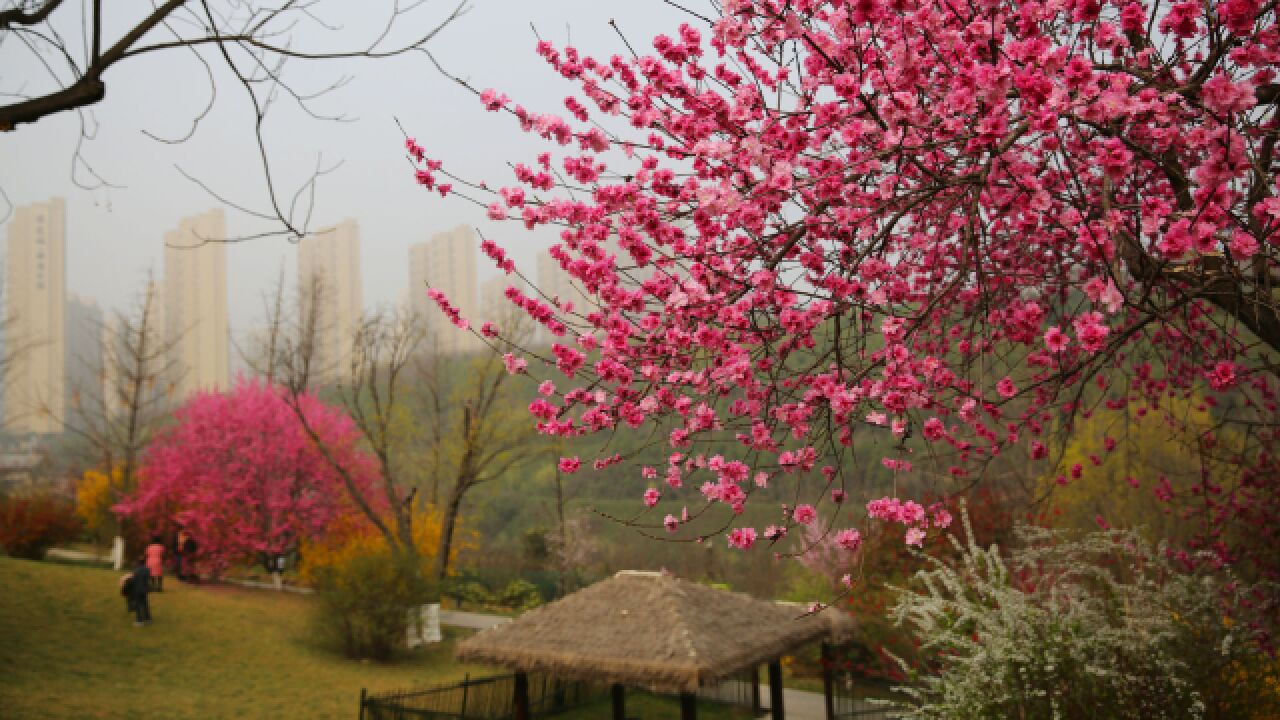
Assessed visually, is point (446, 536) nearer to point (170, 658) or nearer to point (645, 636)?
point (170, 658)

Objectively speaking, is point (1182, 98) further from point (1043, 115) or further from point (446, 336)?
point (446, 336)

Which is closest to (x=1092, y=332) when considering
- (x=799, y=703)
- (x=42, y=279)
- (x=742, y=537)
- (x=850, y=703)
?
(x=742, y=537)

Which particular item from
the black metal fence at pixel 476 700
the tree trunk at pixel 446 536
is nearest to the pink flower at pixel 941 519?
the black metal fence at pixel 476 700

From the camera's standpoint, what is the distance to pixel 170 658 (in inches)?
497

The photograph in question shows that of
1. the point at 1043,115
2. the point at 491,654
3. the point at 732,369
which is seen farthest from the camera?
the point at 491,654

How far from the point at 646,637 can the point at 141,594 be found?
9271 mm

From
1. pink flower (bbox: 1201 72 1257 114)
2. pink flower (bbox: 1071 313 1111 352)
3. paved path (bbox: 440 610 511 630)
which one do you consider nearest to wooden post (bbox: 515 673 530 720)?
paved path (bbox: 440 610 511 630)

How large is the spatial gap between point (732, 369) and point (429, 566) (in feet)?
53.0

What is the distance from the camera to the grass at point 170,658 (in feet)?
34.7

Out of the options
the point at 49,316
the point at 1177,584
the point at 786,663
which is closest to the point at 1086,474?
the point at 786,663

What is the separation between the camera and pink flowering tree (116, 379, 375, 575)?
18.0 metres

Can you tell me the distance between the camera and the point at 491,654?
9891 millimetres

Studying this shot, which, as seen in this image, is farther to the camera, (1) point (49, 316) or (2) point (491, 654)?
(1) point (49, 316)

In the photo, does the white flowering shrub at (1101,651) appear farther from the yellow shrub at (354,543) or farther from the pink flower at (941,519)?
the yellow shrub at (354,543)
